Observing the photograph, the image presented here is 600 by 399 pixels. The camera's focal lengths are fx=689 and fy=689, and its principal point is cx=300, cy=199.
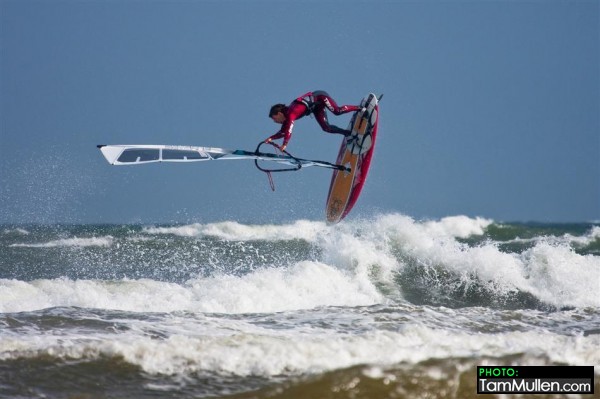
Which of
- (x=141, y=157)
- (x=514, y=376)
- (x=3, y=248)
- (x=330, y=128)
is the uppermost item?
(x=330, y=128)

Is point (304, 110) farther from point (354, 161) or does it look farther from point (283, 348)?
point (283, 348)

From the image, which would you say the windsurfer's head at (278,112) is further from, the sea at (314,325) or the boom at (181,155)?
the sea at (314,325)

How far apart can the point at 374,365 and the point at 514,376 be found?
87cm

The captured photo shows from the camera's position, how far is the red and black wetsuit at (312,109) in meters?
8.72

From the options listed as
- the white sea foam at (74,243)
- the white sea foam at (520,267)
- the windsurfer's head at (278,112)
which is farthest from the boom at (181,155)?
the white sea foam at (74,243)

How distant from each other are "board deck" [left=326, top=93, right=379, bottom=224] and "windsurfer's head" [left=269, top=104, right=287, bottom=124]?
4.77 ft

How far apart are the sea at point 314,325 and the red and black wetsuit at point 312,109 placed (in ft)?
6.12

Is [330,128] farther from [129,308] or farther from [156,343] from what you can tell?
[156,343]

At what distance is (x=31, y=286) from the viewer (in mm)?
7871

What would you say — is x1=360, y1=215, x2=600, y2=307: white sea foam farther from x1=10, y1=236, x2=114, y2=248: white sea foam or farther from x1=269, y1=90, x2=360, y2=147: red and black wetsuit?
x1=10, y1=236, x2=114, y2=248: white sea foam

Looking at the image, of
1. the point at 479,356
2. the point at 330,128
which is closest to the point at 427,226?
the point at 330,128

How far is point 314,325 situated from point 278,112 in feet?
12.3

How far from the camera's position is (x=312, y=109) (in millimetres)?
8984

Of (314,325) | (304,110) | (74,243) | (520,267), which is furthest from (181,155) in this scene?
(74,243)
